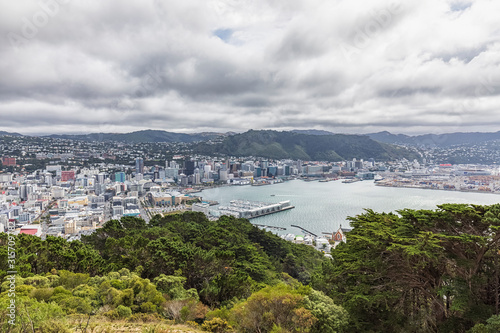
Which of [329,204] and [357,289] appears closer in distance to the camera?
[357,289]

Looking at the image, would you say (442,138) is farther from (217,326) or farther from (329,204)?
(217,326)

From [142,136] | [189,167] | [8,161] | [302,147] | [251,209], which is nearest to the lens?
[251,209]

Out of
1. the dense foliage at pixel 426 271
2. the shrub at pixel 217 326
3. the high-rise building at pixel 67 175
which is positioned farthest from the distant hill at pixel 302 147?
the shrub at pixel 217 326

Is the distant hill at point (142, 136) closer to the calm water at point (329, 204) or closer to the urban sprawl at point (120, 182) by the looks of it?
the urban sprawl at point (120, 182)

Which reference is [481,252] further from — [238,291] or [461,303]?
[238,291]

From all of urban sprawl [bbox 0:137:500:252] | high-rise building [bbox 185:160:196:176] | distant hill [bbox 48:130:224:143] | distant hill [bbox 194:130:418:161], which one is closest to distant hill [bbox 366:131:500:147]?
distant hill [bbox 194:130:418:161]

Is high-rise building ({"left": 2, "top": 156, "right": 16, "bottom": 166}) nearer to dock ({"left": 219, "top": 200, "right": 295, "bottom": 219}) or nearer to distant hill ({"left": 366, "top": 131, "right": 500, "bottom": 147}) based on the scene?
dock ({"left": 219, "top": 200, "right": 295, "bottom": 219})

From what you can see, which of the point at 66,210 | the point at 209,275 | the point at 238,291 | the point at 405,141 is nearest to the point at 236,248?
the point at 209,275

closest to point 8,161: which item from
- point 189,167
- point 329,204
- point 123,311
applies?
point 189,167
